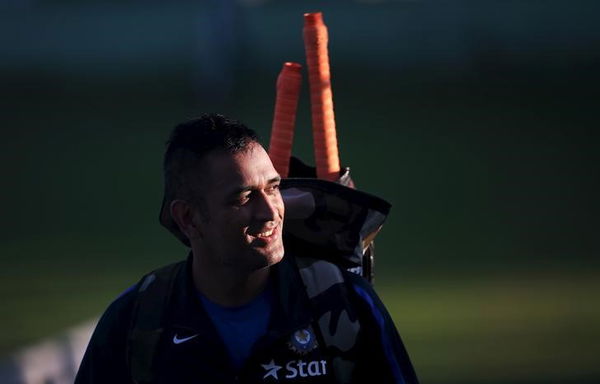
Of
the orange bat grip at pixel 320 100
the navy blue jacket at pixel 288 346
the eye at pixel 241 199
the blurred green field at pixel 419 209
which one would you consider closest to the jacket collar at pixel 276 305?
the navy blue jacket at pixel 288 346

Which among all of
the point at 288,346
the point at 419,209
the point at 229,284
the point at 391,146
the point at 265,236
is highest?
the point at 265,236

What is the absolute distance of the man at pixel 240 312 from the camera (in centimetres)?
375

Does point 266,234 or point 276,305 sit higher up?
point 266,234

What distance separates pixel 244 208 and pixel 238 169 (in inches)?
3.9

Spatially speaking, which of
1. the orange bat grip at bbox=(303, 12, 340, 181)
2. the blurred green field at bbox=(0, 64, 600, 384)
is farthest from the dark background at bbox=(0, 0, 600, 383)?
the orange bat grip at bbox=(303, 12, 340, 181)

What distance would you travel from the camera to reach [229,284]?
150 inches

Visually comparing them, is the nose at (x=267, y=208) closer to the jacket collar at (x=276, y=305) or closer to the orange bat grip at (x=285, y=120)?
the jacket collar at (x=276, y=305)

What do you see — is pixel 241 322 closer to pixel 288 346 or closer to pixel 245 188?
pixel 288 346

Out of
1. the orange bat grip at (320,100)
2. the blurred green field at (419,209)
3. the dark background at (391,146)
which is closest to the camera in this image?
the orange bat grip at (320,100)

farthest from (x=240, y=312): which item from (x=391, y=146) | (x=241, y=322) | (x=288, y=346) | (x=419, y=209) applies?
(x=391, y=146)

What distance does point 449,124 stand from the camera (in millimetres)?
23703

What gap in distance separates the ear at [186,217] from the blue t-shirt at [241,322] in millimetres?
179

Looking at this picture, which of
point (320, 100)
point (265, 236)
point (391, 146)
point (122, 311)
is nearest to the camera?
point (265, 236)

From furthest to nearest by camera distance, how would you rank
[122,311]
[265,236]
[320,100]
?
1. [320,100]
2. [122,311]
3. [265,236]
